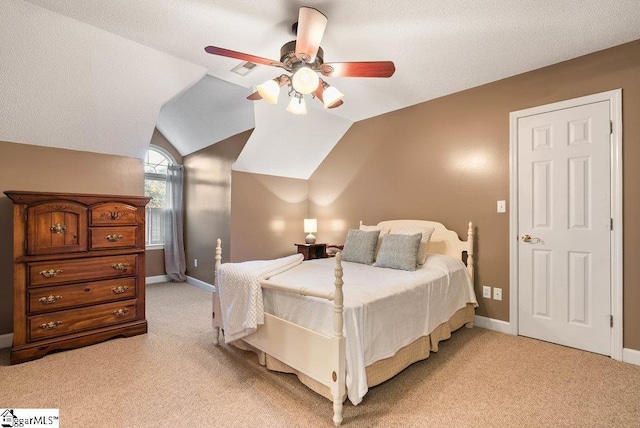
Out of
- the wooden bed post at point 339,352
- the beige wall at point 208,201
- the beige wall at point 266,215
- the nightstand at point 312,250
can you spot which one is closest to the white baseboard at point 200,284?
the beige wall at point 208,201

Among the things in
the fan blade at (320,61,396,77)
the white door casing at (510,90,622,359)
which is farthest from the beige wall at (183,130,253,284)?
the white door casing at (510,90,622,359)

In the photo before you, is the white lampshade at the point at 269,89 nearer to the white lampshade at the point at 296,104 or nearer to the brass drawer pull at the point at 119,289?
the white lampshade at the point at 296,104

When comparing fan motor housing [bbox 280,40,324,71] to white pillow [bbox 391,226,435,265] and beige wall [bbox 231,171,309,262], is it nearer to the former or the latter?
white pillow [bbox 391,226,435,265]

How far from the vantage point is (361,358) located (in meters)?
1.76

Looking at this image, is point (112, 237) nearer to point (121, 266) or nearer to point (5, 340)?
→ point (121, 266)

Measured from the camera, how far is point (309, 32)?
6.10ft

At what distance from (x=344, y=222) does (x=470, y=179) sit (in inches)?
74.4

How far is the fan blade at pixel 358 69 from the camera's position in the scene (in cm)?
199

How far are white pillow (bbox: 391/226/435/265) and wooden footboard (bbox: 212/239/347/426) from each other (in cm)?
151

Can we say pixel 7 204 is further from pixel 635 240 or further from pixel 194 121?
pixel 635 240

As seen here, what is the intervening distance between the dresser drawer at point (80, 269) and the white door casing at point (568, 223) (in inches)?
152

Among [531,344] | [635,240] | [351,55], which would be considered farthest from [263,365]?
[635,240]

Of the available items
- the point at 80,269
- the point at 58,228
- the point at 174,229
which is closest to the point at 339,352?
the point at 80,269

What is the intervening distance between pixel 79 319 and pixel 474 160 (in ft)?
13.7
